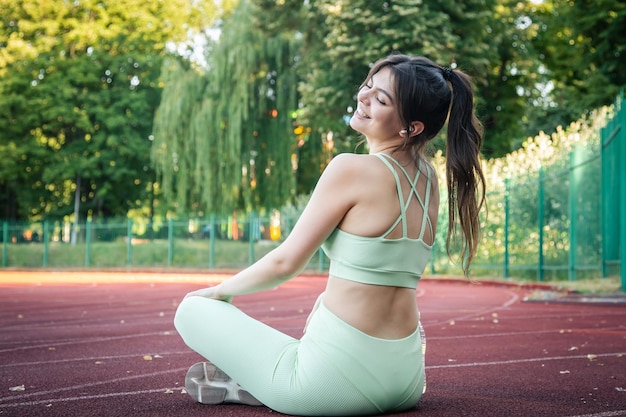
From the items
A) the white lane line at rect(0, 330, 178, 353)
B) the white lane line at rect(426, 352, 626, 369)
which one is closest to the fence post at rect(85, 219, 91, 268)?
the white lane line at rect(0, 330, 178, 353)

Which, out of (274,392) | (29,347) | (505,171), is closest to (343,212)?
(274,392)

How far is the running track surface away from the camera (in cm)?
348

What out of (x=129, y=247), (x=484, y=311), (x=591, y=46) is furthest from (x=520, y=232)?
(x=129, y=247)

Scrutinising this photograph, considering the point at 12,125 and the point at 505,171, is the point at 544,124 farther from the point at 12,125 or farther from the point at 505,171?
the point at 12,125

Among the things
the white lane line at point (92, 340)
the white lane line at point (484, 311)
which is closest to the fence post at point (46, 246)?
the white lane line at point (484, 311)

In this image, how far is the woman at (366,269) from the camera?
9.50ft

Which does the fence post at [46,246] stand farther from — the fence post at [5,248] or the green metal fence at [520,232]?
the fence post at [5,248]

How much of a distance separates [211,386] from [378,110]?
1.33m

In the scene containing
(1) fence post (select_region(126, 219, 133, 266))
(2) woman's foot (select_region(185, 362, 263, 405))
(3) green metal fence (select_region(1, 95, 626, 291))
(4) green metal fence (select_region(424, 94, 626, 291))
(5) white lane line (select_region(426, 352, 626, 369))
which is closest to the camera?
(2) woman's foot (select_region(185, 362, 263, 405))

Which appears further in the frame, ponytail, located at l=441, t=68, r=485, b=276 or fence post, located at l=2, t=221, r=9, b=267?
fence post, located at l=2, t=221, r=9, b=267

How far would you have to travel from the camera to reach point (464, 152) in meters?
3.17

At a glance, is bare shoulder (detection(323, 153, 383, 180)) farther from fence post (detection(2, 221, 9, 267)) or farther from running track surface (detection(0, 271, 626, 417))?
fence post (detection(2, 221, 9, 267))

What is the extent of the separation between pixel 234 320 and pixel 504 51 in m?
24.8

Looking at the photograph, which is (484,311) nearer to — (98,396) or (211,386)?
(98,396)
